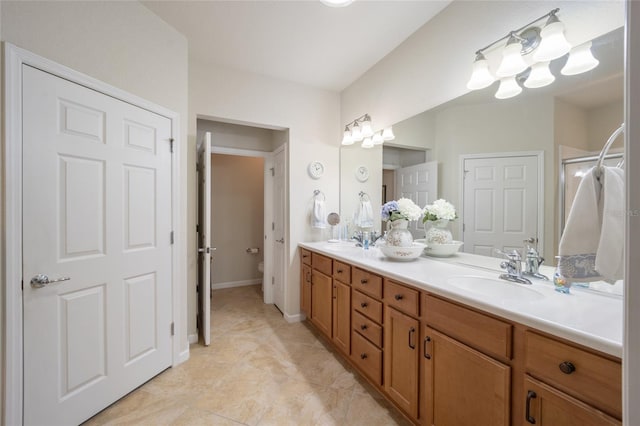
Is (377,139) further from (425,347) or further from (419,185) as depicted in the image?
(425,347)

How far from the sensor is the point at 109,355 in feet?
5.40

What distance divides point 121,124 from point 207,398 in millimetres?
1910

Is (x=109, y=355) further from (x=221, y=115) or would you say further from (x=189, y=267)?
(x=221, y=115)

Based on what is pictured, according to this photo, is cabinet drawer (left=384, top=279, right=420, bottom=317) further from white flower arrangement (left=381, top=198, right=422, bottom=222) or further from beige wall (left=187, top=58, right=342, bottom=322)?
beige wall (left=187, top=58, right=342, bottom=322)

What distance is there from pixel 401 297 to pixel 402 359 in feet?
1.14

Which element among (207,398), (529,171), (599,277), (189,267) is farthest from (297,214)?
(599,277)

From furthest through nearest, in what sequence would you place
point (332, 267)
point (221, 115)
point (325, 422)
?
point (221, 115)
point (332, 267)
point (325, 422)

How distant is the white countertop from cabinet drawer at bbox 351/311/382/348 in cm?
37

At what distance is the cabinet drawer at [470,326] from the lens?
3.25 ft

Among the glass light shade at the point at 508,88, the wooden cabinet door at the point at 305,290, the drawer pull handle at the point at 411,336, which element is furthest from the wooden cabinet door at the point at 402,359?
the glass light shade at the point at 508,88

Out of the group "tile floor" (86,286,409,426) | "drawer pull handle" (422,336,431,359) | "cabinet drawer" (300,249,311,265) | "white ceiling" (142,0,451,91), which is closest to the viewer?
"drawer pull handle" (422,336,431,359)

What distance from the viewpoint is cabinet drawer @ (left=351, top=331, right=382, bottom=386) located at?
5.45 ft

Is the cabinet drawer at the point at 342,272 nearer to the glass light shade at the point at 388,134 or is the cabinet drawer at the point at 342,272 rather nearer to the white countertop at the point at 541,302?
the white countertop at the point at 541,302

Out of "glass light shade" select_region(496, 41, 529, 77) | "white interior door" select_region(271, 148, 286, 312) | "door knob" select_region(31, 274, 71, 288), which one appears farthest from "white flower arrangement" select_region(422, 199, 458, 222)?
"door knob" select_region(31, 274, 71, 288)
